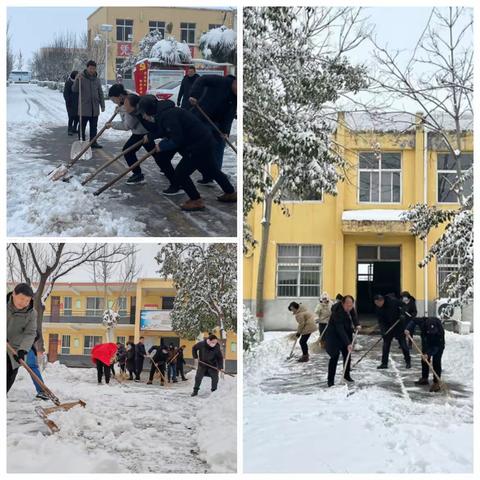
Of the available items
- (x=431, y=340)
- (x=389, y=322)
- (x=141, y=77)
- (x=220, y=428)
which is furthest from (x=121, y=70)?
(x=431, y=340)

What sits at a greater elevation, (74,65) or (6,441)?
(74,65)

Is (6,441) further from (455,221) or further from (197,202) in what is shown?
(455,221)

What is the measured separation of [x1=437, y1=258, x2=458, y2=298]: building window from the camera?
5.27m

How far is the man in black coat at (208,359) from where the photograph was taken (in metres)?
4.85

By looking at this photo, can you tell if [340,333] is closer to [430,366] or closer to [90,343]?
[430,366]

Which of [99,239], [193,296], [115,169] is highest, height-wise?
[115,169]

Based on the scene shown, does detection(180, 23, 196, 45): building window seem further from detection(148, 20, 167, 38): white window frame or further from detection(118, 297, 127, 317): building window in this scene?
detection(118, 297, 127, 317): building window

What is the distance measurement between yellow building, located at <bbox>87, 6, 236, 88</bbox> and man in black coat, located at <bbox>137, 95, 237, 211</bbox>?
9.9 inches

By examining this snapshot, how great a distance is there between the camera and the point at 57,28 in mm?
4785

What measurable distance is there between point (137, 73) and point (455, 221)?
241 centimetres

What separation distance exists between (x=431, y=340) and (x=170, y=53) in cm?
266

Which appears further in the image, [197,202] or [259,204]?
[259,204]

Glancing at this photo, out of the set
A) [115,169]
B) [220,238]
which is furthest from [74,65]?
[220,238]

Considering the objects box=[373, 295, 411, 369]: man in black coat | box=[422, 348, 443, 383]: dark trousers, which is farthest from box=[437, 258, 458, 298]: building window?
box=[422, 348, 443, 383]: dark trousers
